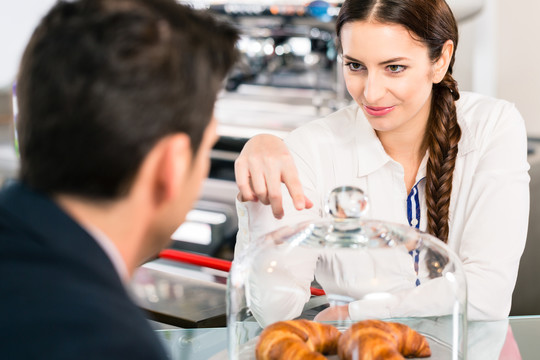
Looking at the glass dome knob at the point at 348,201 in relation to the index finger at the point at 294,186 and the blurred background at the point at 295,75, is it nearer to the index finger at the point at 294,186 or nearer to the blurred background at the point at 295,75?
the index finger at the point at 294,186

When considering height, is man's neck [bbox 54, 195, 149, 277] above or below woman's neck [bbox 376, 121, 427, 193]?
above

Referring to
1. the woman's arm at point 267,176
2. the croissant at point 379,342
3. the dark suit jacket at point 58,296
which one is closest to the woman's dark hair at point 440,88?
the woman's arm at point 267,176

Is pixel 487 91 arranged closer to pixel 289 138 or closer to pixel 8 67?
pixel 289 138

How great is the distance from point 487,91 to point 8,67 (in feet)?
12.3

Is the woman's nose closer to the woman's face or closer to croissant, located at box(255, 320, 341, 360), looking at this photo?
the woman's face

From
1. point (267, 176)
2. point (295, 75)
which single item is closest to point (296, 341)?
point (267, 176)

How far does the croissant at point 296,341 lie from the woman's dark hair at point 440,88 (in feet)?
2.28

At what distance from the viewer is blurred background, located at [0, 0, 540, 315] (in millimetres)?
2631

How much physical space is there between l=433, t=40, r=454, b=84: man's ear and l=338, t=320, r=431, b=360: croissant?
2.61ft

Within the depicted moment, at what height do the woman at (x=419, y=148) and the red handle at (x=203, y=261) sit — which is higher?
the woman at (x=419, y=148)

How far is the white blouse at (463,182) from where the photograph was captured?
51.3 inches

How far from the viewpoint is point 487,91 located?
102 inches

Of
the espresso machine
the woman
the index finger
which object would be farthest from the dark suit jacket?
the espresso machine

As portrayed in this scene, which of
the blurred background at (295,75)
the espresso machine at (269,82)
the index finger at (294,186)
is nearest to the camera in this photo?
the index finger at (294,186)
